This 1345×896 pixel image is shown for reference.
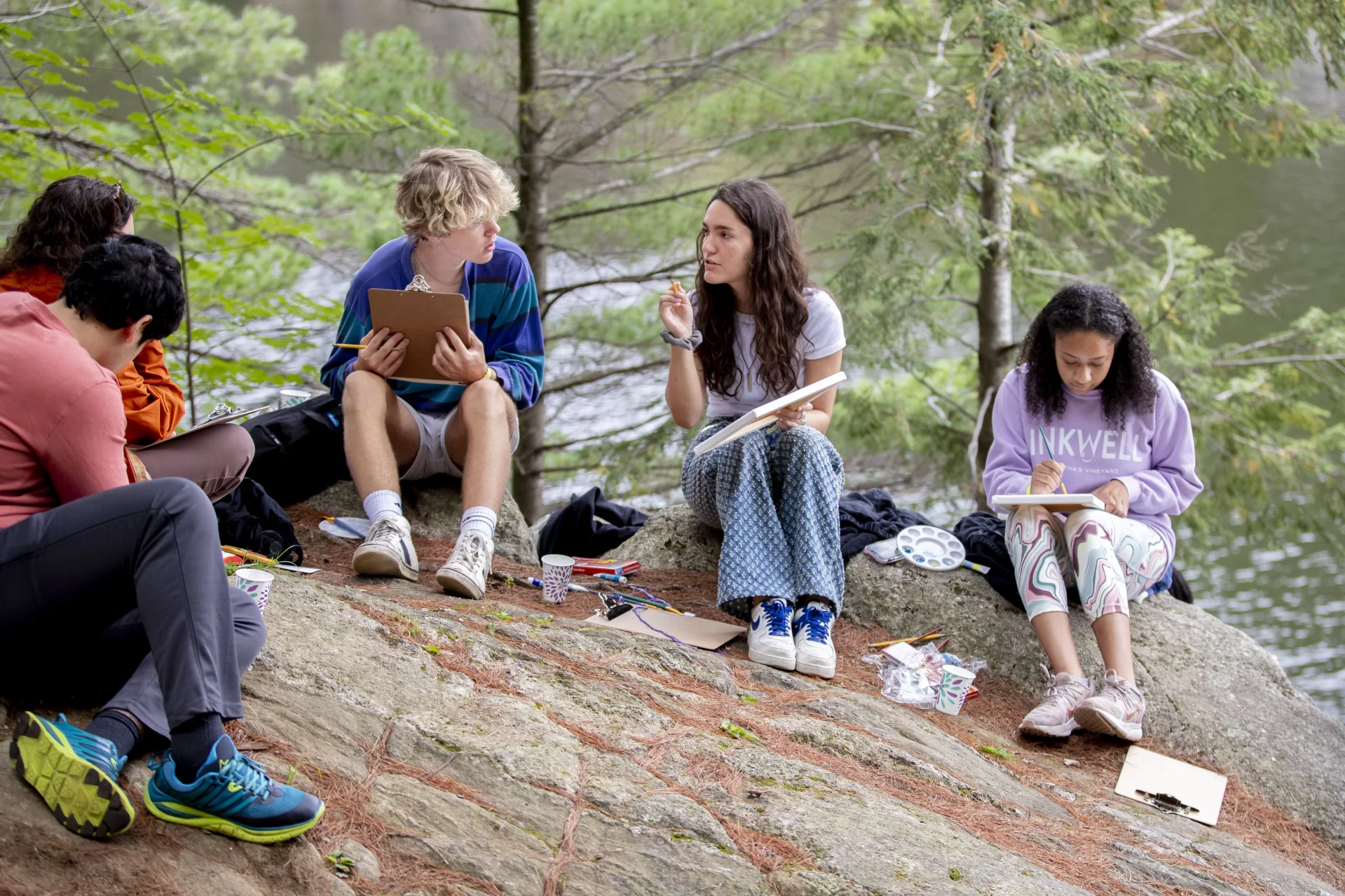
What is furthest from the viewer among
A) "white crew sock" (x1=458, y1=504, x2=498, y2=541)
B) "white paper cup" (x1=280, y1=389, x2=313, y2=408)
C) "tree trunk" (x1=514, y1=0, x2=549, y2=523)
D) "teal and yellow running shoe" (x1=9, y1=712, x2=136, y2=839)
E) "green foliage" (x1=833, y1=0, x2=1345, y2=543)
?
"tree trunk" (x1=514, y1=0, x2=549, y2=523)

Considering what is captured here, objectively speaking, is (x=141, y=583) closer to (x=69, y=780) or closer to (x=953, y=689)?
(x=69, y=780)

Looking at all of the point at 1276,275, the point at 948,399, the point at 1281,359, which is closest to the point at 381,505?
the point at 948,399

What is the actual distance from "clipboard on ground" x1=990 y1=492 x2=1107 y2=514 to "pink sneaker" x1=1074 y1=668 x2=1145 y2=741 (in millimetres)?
555

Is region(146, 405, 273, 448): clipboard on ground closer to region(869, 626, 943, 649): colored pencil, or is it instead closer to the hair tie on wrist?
the hair tie on wrist

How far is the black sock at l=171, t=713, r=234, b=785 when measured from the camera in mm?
1951

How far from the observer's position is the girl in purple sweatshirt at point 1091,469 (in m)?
Answer: 3.64

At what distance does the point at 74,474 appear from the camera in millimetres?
2082

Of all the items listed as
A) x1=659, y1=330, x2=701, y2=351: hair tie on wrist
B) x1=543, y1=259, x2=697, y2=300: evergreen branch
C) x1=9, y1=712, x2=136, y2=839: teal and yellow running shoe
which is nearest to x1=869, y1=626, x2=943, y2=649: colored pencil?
x1=659, y1=330, x2=701, y2=351: hair tie on wrist

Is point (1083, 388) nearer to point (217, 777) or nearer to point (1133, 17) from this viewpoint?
point (217, 777)

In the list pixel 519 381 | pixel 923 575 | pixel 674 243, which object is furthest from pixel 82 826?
pixel 674 243

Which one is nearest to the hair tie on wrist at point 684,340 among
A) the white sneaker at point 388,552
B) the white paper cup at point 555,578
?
the white paper cup at point 555,578

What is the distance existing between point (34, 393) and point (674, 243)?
6.41 metres

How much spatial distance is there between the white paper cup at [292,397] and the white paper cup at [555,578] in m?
1.57

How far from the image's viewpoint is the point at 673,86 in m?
7.55
